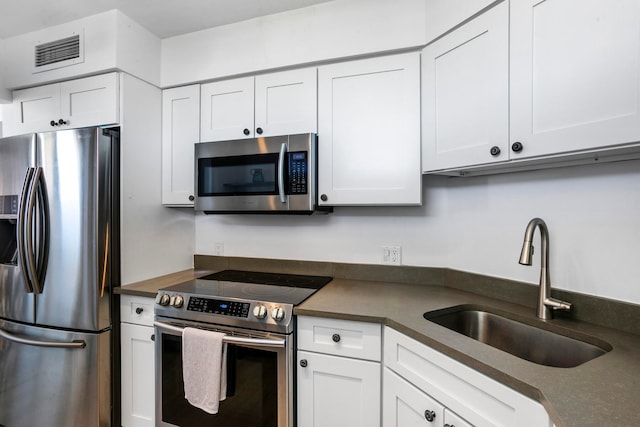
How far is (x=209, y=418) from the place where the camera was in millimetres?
1541

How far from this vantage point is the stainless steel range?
1411 millimetres

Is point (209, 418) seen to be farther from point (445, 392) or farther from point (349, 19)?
point (349, 19)

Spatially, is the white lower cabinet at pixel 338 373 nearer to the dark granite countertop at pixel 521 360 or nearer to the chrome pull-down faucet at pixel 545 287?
the dark granite countertop at pixel 521 360

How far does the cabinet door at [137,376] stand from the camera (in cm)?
172

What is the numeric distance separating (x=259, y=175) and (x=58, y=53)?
4.86ft

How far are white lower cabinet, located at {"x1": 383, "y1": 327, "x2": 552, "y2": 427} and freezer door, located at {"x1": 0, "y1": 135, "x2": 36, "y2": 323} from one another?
1981mm

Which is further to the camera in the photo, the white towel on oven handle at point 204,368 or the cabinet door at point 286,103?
the cabinet door at point 286,103

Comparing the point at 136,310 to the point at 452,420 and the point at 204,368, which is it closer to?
the point at 204,368

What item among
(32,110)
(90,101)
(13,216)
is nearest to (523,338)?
(90,101)

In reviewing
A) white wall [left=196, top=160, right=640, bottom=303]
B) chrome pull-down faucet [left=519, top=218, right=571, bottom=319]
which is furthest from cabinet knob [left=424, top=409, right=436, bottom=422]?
white wall [left=196, top=160, right=640, bottom=303]

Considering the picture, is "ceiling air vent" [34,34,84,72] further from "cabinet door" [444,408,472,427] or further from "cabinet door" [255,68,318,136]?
"cabinet door" [444,408,472,427]

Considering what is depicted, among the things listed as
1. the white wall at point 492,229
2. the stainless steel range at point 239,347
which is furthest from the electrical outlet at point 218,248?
the stainless steel range at point 239,347

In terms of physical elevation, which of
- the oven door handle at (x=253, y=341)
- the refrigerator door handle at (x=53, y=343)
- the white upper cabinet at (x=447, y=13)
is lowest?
the refrigerator door handle at (x=53, y=343)

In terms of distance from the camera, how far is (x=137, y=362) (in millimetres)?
1742
